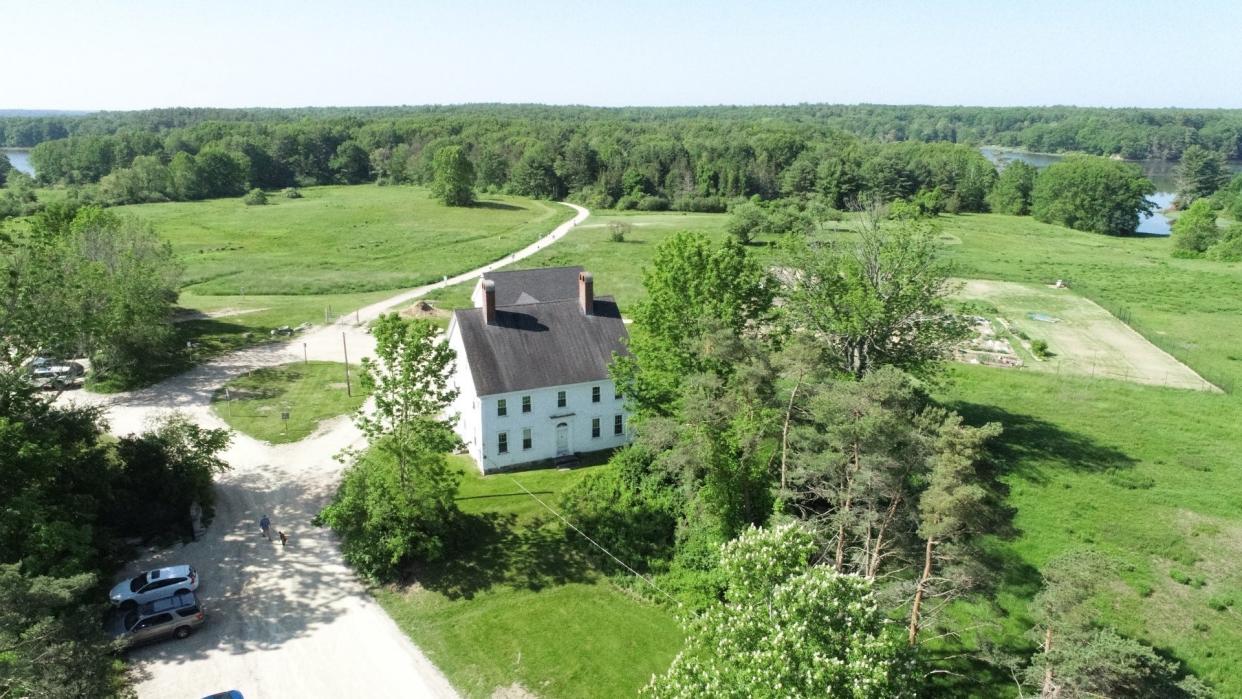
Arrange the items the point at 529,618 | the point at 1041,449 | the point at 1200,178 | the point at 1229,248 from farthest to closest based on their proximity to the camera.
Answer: the point at 1200,178
the point at 1229,248
the point at 1041,449
the point at 529,618

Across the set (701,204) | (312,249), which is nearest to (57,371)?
(312,249)

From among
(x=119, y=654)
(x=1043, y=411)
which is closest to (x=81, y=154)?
(x=119, y=654)

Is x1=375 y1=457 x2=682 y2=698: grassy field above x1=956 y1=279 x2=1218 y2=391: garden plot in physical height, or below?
below

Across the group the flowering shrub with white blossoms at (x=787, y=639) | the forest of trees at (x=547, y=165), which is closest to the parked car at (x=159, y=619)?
the flowering shrub with white blossoms at (x=787, y=639)

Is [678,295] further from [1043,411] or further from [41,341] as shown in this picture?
[41,341]

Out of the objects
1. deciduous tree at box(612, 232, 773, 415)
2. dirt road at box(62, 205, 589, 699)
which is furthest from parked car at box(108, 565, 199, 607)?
deciduous tree at box(612, 232, 773, 415)

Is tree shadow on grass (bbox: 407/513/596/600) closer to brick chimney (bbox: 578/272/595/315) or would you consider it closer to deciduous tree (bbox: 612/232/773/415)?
deciduous tree (bbox: 612/232/773/415)

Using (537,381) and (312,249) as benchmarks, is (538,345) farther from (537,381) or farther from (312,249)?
(312,249)
